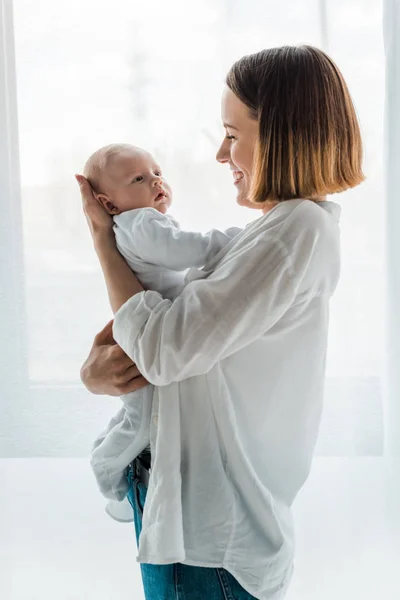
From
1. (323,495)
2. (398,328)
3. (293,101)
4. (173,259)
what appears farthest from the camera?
(323,495)

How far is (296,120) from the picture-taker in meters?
1.08

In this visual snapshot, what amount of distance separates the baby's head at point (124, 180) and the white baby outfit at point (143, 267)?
0.16ft

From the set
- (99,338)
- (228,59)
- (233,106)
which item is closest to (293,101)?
(233,106)

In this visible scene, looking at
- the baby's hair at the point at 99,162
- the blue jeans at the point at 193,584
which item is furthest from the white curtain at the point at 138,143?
the blue jeans at the point at 193,584

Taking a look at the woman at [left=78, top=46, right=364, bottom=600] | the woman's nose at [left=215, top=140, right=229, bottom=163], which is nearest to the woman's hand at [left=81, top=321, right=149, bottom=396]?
the woman at [left=78, top=46, right=364, bottom=600]

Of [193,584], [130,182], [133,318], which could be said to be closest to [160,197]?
[130,182]

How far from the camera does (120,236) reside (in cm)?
127

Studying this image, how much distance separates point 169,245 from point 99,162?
0.23 m

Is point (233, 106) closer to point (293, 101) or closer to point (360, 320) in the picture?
point (293, 101)

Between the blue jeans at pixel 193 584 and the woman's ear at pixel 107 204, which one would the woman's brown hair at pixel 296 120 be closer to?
the woman's ear at pixel 107 204

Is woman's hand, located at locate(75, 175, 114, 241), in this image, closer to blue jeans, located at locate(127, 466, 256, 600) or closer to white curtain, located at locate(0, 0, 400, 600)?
blue jeans, located at locate(127, 466, 256, 600)

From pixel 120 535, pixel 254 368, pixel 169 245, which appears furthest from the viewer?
pixel 120 535

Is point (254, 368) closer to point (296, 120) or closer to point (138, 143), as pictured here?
A: point (296, 120)

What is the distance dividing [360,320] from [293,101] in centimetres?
105
